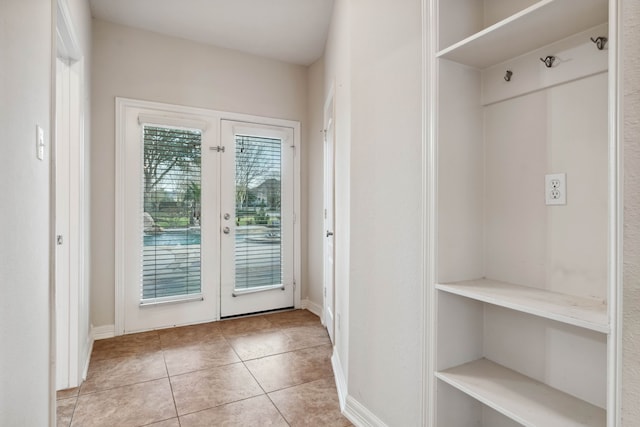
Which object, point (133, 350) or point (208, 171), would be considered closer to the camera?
point (133, 350)

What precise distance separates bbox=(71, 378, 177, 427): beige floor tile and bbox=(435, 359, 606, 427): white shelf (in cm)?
155

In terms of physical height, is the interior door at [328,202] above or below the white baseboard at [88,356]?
above

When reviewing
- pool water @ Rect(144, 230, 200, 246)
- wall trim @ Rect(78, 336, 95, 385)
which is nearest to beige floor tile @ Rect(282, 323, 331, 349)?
pool water @ Rect(144, 230, 200, 246)

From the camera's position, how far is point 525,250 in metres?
1.21

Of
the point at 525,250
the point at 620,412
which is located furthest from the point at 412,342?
the point at 620,412

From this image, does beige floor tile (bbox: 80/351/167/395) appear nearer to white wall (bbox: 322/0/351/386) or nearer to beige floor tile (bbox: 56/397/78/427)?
beige floor tile (bbox: 56/397/78/427)

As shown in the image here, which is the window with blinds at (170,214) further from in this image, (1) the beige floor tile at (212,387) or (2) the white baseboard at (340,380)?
(2) the white baseboard at (340,380)

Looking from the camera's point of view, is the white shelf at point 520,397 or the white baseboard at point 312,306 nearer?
the white shelf at point 520,397

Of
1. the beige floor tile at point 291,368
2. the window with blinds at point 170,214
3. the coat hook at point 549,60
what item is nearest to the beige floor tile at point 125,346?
the window with blinds at point 170,214

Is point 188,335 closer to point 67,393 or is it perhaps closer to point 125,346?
point 125,346

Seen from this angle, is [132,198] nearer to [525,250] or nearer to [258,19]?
[258,19]

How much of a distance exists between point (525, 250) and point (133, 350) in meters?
2.78

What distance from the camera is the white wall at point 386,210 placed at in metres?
1.47

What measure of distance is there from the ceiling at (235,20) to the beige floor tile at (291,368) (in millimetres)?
2711
